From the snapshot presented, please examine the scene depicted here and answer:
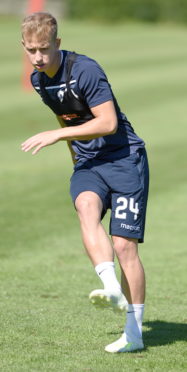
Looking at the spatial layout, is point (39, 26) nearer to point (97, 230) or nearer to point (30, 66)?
point (97, 230)

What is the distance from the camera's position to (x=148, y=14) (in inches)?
2373

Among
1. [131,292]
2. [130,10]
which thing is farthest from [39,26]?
[130,10]

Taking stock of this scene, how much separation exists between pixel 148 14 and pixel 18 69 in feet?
92.1

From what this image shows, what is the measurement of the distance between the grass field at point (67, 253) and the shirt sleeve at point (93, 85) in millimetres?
1604

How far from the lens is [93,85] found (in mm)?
5883

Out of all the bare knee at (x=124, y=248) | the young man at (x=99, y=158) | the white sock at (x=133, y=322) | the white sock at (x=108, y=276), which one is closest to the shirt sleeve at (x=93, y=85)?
the young man at (x=99, y=158)

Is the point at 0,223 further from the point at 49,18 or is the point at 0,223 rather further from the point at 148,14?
the point at 148,14

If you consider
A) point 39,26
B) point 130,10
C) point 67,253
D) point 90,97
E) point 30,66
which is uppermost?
point 39,26

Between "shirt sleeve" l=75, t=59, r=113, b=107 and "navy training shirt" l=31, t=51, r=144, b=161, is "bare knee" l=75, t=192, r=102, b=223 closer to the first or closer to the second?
"navy training shirt" l=31, t=51, r=144, b=161

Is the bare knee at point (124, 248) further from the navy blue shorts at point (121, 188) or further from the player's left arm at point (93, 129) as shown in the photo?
the player's left arm at point (93, 129)

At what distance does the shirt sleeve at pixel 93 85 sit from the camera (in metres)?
5.88

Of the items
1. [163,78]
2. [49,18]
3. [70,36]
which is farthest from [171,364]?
[70,36]

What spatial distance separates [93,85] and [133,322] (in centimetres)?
156

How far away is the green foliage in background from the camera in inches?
2347
